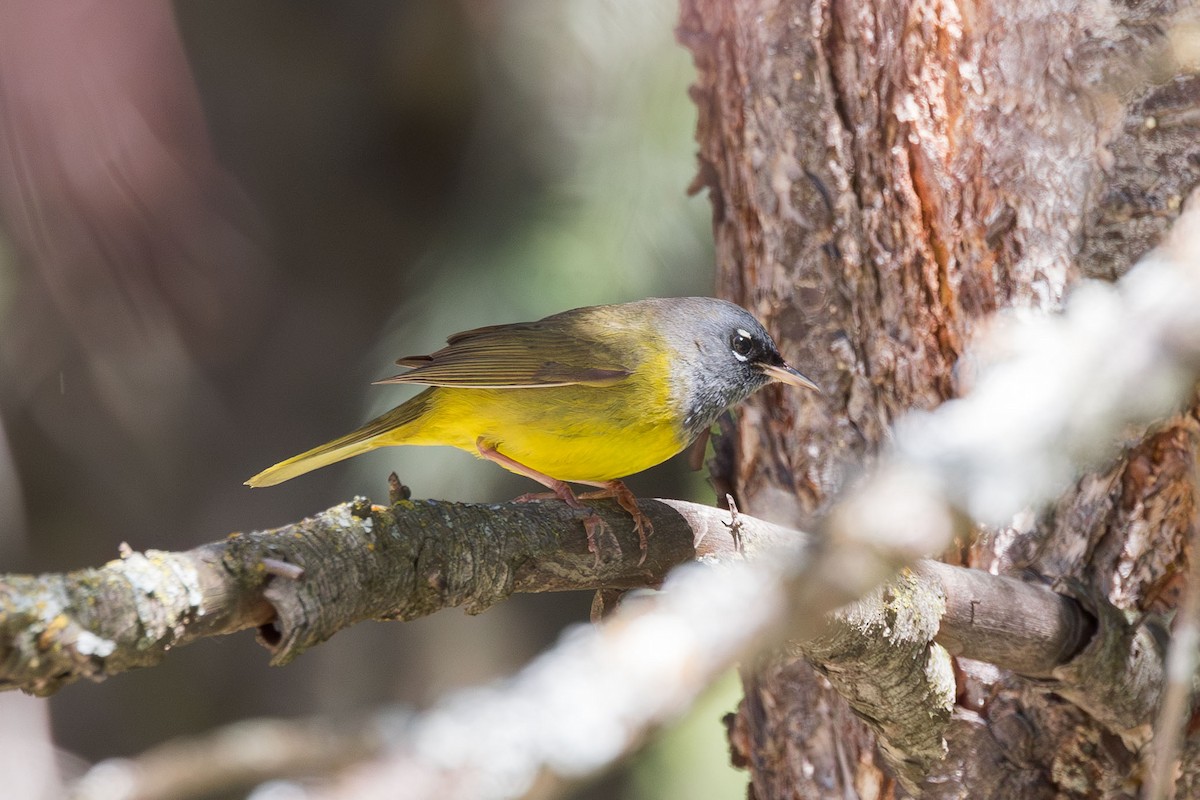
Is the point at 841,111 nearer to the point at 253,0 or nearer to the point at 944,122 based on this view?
the point at 944,122

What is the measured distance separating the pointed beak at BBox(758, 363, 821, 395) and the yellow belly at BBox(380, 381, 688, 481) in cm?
30

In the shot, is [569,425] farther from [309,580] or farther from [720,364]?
[309,580]

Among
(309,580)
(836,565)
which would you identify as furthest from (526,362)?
(836,565)

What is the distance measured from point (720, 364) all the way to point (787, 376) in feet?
0.93

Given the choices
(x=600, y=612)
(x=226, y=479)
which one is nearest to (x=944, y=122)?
(x=600, y=612)

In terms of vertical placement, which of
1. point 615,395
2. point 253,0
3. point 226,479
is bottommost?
point 226,479

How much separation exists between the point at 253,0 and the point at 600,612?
A: 3.97 metres

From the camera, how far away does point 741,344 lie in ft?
10.5

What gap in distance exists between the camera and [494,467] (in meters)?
4.80

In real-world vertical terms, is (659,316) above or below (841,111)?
below

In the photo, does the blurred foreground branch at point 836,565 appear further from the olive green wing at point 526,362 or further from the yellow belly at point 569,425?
the olive green wing at point 526,362

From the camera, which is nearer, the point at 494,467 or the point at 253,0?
the point at 494,467

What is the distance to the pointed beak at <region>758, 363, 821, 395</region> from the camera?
2979mm

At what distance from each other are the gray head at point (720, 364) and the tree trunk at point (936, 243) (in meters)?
0.09
